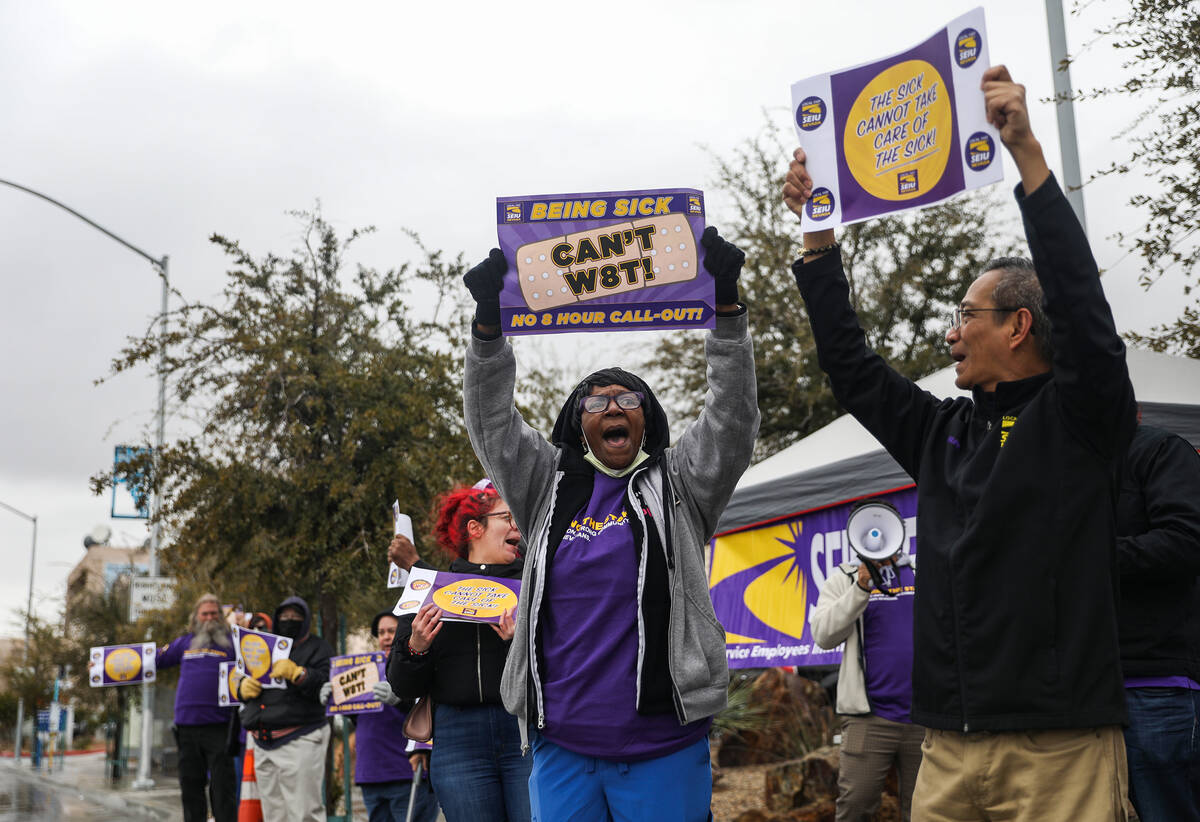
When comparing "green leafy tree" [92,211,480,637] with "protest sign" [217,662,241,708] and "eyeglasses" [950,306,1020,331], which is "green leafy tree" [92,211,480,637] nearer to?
"protest sign" [217,662,241,708]

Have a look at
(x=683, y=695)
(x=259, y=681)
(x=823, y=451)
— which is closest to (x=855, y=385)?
(x=683, y=695)

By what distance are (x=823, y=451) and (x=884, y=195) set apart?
15.1 feet

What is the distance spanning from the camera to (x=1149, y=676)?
12.4ft

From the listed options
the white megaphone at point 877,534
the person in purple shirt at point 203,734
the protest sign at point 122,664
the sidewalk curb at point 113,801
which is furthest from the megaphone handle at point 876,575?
the sidewalk curb at point 113,801

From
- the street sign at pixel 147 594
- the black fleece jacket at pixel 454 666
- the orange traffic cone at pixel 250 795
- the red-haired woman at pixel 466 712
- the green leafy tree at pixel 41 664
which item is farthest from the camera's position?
the green leafy tree at pixel 41 664

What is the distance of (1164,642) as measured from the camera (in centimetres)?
381

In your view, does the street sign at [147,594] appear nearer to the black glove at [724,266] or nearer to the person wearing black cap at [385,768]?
the person wearing black cap at [385,768]

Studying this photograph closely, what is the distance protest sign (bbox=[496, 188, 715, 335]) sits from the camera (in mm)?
3562

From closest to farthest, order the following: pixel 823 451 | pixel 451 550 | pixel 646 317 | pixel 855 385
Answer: pixel 855 385 → pixel 646 317 → pixel 451 550 → pixel 823 451

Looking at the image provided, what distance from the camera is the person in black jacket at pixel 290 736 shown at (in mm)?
8305

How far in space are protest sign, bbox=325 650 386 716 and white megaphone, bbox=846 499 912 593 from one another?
346 centimetres

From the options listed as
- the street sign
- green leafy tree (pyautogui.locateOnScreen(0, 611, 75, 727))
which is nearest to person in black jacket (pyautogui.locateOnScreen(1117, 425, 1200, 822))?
the street sign

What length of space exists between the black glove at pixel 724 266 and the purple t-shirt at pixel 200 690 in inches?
319

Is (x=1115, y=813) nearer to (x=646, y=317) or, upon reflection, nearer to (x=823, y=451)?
(x=646, y=317)
